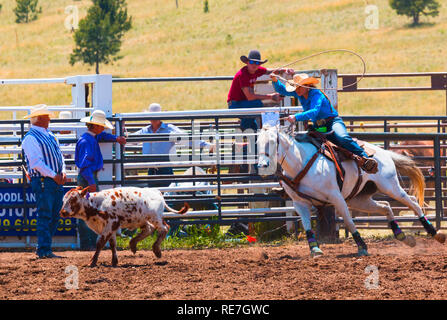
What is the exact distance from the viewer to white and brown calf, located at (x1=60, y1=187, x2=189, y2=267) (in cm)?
802

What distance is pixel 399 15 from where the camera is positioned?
78.6m

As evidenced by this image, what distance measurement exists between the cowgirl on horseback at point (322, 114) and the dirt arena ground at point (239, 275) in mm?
1122

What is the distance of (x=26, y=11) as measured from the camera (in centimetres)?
8606

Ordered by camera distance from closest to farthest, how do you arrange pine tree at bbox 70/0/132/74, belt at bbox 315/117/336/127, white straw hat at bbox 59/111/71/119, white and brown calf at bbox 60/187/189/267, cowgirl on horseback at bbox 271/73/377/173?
white and brown calf at bbox 60/187/189/267 → cowgirl on horseback at bbox 271/73/377/173 → belt at bbox 315/117/336/127 → white straw hat at bbox 59/111/71/119 → pine tree at bbox 70/0/132/74

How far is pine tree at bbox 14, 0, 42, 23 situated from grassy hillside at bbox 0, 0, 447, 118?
102cm

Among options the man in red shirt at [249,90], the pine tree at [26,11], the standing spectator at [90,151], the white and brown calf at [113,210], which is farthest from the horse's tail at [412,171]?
the pine tree at [26,11]

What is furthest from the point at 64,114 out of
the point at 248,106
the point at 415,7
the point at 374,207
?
the point at 415,7

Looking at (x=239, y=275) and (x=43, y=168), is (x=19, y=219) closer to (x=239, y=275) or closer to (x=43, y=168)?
(x=43, y=168)

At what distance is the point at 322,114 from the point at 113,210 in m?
2.54

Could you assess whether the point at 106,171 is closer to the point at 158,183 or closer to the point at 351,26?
the point at 158,183

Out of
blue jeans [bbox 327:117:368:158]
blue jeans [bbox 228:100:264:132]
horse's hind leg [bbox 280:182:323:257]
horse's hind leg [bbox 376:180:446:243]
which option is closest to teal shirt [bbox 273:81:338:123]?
blue jeans [bbox 327:117:368:158]

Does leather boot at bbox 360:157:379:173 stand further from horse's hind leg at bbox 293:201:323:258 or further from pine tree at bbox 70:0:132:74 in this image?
pine tree at bbox 70:0:132:74
